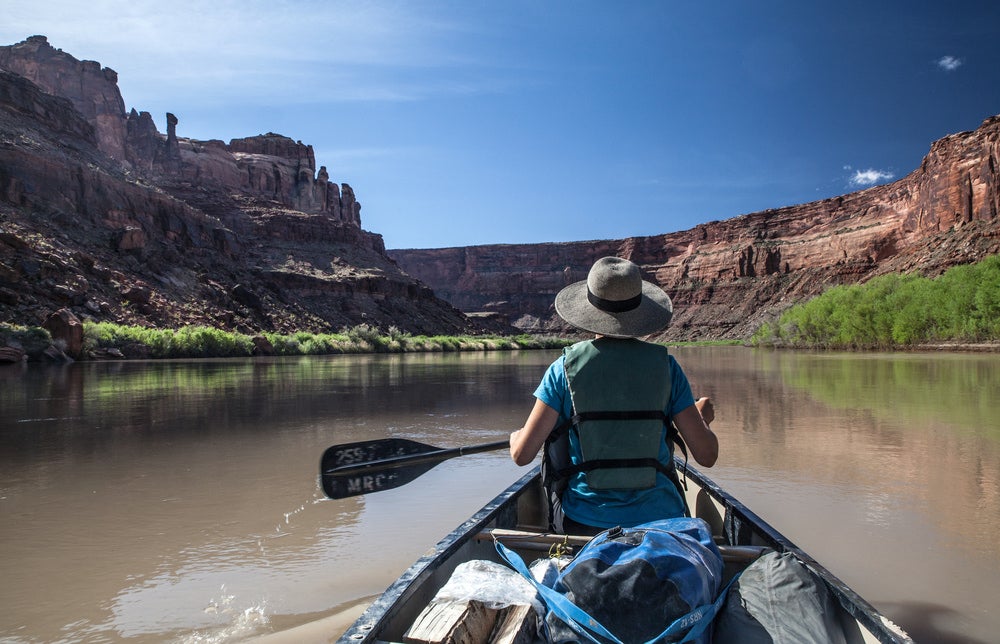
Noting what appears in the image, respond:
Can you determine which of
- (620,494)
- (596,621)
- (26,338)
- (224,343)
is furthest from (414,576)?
(224,343)

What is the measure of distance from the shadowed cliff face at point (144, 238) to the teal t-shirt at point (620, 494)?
31313mm

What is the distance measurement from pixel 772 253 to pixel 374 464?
100 meters

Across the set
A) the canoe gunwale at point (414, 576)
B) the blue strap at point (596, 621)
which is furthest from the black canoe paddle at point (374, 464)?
the blue strap at point (596, 621)

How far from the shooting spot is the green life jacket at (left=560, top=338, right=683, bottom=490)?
2516 millimetres

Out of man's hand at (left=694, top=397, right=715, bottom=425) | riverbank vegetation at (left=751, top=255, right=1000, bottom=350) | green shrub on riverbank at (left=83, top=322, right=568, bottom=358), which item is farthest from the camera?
riverbank vegetation at (left=751, top=255, right=1000, bottom=350)

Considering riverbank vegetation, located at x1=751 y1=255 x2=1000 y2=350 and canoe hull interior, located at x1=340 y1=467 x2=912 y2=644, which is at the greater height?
riverbank vegetation, located at x1=751 y1=255 x2=1000 y2=350

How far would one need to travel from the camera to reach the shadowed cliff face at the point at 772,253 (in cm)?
5966

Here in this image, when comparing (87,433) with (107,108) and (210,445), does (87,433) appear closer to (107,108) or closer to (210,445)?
(210,445)

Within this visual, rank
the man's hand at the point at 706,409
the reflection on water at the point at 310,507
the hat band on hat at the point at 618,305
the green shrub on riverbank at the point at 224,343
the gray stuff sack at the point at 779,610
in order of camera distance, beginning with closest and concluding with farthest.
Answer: the gray stuff sack at the point at 779,610 < the hat band on hat at the point at 618,305 < the man's hand at the point at 706,409 < the reflection on water at the point at 310,507 < the green shrub on riverbank at the point at 224,343

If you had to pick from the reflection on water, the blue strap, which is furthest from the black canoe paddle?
the blue strap

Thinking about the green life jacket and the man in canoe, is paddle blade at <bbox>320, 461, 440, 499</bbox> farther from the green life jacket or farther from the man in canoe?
the green life jacket

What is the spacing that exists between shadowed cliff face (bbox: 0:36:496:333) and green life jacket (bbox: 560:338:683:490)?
103ft

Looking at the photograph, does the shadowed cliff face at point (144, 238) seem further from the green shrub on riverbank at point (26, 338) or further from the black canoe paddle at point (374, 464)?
the black canoe paddle at point (374, 464)

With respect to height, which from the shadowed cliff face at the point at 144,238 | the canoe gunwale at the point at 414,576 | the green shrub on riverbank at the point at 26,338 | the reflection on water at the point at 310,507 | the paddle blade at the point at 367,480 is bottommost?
the reflection on water at the point at 310,507
